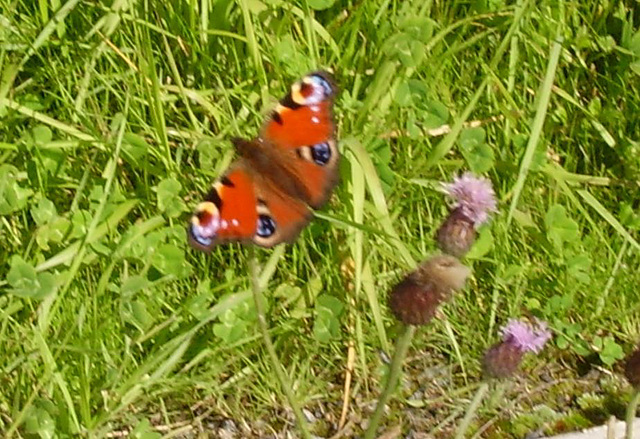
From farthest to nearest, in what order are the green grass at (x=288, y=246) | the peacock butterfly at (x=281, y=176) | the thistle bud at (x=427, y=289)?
the green grass at (x=288, y=246)
the peacock butterfly at (x=281, y=176)
the thistle bud at (x=427, y=289)

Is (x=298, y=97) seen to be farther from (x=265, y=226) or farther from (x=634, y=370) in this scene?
(x=634, y=370)

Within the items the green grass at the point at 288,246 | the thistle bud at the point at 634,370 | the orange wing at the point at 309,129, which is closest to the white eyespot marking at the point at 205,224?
the orange wing at the point at 309,129

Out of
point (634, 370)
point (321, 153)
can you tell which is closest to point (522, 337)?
point (634, 370)

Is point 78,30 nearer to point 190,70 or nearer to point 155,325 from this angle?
point 190,70

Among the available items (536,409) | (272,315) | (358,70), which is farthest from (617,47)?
(272,315)

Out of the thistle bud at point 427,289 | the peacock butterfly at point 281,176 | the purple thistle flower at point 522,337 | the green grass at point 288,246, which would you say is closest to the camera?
the thistle bud at point 427,289

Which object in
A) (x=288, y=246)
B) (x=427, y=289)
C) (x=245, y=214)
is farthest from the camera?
(x=288, y=246)

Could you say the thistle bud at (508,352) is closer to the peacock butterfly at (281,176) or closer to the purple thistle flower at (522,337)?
the purple thistle flower at (522,337)

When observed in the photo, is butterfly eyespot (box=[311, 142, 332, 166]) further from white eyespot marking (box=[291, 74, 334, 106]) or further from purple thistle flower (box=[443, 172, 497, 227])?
purple thistle flower (box=[443, 172, 497, 227])
